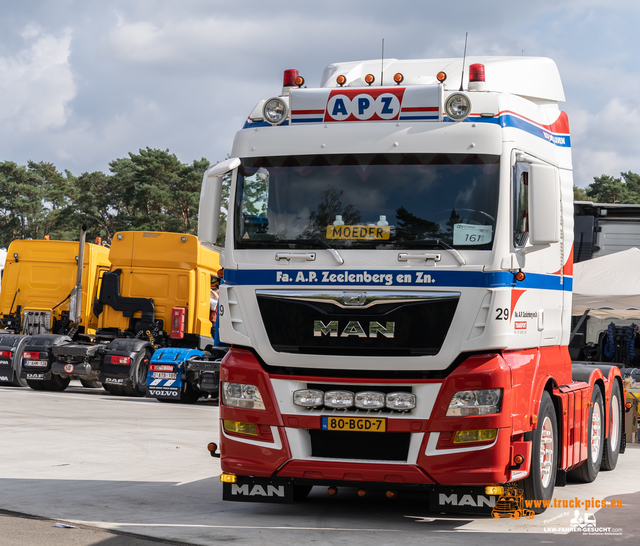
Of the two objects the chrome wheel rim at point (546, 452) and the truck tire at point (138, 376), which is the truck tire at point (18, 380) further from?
the chrome wheel rim at point (546, 452)

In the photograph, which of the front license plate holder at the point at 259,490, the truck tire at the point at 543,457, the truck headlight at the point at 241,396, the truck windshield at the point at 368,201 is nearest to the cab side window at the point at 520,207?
the truck windshield at the point at 368,201

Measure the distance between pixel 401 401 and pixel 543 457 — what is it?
63.8 inches

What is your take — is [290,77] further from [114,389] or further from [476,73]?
[114,389]

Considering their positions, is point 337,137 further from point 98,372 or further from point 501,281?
point 98,372

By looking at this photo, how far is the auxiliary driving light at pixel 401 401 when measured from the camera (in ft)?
23.0

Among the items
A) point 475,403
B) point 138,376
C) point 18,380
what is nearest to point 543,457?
point 475,403

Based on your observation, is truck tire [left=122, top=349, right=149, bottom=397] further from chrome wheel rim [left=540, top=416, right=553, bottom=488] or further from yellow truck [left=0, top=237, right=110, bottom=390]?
chrome wheel rim [left=540, top=416, right=553, bottom=488]

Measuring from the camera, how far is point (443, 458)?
6930mm

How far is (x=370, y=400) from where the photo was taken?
23.3ft

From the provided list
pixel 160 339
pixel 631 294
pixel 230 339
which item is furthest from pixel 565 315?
pixel 160 339

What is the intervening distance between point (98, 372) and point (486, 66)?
1362 cm

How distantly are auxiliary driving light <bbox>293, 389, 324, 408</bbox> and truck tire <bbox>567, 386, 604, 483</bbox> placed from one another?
3613 mm

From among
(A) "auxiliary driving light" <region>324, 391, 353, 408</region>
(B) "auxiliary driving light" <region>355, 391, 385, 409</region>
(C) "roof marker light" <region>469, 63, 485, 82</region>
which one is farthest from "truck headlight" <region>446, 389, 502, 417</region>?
(C) "roof marker light" <region>469, 63, 485, 82</region>

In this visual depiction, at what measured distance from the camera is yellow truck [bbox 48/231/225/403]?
19484 millimetres
